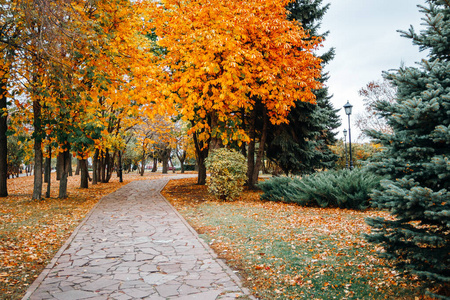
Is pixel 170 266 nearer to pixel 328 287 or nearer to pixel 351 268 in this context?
pixel 328 287

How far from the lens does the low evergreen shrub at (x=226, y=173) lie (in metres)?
12.3

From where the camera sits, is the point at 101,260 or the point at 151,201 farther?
the point at 151,201

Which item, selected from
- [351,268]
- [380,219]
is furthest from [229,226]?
[380,219]

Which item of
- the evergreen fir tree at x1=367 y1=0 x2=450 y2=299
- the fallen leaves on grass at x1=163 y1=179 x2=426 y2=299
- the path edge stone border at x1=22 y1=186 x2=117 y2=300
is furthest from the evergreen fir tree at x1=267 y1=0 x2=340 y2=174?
the evergreen fir tree at x1=367 y1=0 x2=450 y2=299

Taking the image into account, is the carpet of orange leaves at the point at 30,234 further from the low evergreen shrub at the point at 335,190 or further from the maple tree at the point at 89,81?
the low evergreen shrub at the point at 335,190

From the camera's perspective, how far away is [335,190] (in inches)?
401

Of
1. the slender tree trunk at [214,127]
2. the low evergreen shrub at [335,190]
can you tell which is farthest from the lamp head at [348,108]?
the slender tree trunk at [214,127]

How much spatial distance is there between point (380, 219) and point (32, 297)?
439cm

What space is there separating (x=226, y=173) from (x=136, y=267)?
7313mm

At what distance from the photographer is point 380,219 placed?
3697 mm

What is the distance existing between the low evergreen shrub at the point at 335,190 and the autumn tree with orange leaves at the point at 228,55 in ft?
9.66

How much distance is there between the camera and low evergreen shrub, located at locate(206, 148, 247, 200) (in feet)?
40.4

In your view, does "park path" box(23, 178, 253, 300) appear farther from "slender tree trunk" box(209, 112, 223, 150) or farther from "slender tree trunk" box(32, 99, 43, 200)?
"slender tree trunk" box(209, 112, 223, 150)

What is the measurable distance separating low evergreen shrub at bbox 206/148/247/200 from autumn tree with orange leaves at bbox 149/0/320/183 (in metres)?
0.90
